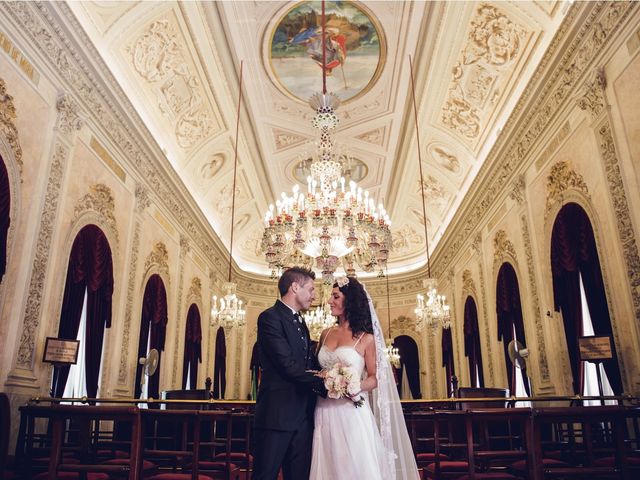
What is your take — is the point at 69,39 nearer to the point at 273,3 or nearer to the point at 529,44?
the point at 273,3

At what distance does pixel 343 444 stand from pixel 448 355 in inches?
518

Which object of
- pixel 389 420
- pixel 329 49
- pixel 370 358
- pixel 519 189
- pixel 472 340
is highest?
pixel 329 49

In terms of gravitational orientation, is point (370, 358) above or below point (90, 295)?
below

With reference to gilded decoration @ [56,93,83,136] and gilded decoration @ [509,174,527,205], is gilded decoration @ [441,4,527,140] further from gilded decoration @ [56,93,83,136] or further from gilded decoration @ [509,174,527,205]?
gilded decoration @ [56,93,83,136]

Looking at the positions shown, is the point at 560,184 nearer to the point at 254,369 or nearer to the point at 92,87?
the point at 92,87

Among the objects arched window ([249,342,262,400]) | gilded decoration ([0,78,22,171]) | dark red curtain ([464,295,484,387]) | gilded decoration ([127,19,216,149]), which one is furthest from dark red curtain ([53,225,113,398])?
arched window ([249,342,262,400])

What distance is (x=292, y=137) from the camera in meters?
12.6

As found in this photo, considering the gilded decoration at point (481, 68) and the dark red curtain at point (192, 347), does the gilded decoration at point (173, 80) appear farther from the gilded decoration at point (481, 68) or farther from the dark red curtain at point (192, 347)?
the gilded decoration at point (481, 68)

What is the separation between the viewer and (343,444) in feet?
10.6

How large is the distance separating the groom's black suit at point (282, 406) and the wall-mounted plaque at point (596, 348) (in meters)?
4.21

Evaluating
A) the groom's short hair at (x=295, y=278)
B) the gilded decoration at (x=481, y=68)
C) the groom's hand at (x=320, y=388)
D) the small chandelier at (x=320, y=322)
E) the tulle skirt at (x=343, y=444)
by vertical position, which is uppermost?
the gilded decoration at (x=481, y=68)

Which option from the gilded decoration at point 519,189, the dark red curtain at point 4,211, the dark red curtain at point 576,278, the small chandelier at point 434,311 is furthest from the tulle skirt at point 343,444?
the gilded decoration at point 519,189

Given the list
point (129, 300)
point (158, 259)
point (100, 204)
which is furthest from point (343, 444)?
point (158, 259)

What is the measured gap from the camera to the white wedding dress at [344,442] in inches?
126
